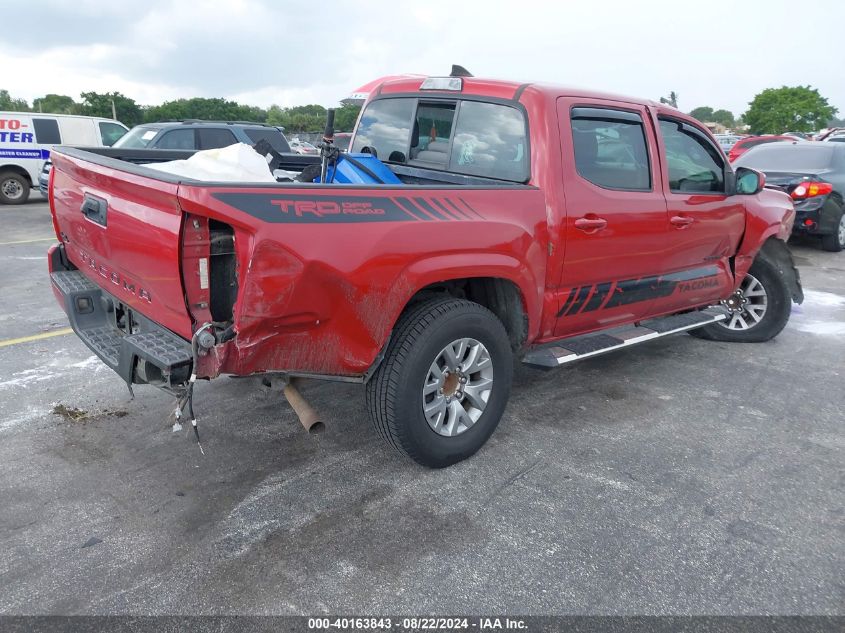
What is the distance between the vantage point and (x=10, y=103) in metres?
61.7

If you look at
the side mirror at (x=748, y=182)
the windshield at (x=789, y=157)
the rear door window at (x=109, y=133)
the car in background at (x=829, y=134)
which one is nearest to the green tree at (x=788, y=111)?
the car in background at (x=829, y=134)

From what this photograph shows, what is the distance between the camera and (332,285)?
2.77m

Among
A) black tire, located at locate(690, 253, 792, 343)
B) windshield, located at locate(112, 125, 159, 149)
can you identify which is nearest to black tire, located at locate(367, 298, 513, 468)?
black tire, located at locate(690, 253, 792, 343)

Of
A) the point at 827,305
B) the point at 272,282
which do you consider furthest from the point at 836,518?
the point at 827,305

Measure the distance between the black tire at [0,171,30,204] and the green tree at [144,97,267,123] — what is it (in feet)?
176

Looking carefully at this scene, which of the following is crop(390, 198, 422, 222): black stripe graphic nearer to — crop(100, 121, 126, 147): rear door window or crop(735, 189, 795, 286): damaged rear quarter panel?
crop(735, 189, 795, 286): damaged rear quarter panel

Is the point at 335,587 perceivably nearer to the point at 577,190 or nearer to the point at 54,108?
the point at 577,190

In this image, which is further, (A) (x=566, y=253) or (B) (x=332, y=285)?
(A) (x=566, y=253)

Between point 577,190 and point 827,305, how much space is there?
4959mm

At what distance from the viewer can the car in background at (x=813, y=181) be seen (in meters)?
9.37

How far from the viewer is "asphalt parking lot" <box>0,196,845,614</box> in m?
2.55

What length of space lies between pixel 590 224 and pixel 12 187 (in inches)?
562

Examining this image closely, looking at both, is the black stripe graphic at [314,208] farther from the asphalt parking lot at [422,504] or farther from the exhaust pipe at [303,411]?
the asphalt parking lot at [422,504]

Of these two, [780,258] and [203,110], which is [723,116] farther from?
[780,258]
